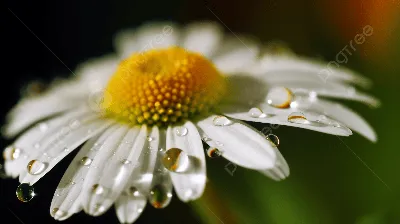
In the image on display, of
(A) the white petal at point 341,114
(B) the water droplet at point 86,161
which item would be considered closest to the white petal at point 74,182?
(B) the water droplet at point 86,161

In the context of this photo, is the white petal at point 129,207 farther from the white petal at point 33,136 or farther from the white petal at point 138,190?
the white petal at point 33,136

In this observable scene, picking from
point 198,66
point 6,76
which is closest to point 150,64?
point 198,66

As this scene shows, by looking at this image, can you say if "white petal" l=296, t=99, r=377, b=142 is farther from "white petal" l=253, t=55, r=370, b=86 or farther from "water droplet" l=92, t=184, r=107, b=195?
"water droplet" l=92, t=184, r=107, b=195

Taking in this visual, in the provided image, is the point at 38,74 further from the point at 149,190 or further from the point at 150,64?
the point at 149,190

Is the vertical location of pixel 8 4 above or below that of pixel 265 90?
above

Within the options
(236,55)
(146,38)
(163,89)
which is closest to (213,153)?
(163,89)

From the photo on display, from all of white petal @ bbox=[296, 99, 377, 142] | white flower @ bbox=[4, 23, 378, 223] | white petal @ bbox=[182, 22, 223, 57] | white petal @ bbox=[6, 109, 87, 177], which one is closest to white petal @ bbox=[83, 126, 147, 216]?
white flower @ bbox=[4, 23, 378, 223]

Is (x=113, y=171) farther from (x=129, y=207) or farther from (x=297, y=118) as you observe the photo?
(x=297, y=118)
